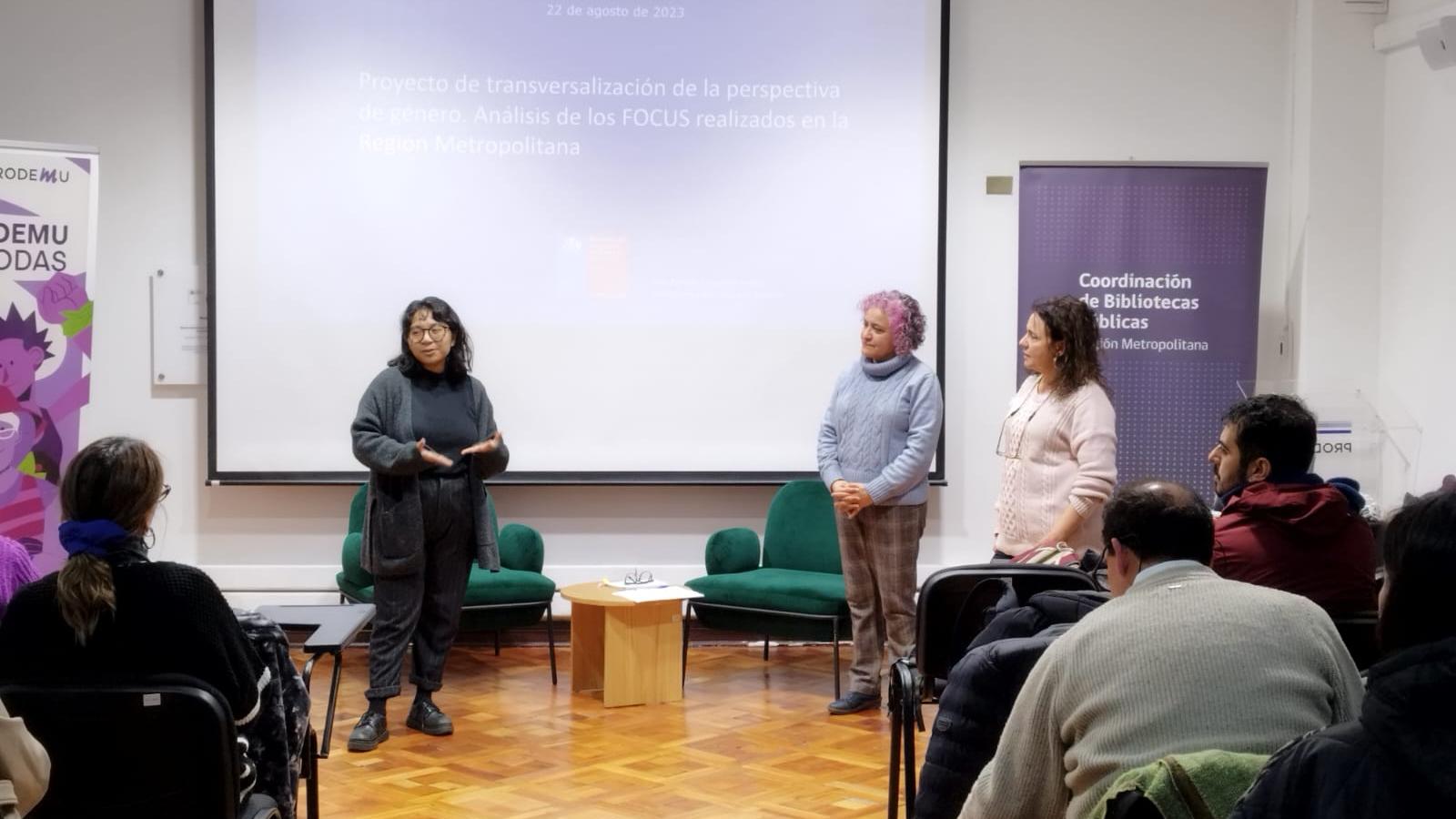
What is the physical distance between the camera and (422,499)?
15.9ft

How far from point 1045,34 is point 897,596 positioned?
2853 mm

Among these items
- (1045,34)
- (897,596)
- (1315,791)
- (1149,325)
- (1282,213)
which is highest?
(1045,34)

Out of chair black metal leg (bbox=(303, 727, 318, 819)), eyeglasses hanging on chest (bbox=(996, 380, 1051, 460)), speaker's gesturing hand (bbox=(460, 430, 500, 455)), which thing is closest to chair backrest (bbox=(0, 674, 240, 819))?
chair black metal leg (bbox=(303, 727, 318, 819))

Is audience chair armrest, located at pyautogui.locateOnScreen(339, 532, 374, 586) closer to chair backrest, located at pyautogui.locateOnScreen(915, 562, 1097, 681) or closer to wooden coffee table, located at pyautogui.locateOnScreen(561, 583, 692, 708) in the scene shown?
wooden coffee table, located at pyautogui.locateOnScreen(561, 583, 692, 708)

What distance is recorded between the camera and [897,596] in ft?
17.2

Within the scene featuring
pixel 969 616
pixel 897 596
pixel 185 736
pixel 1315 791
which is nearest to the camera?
pixel 1315 791

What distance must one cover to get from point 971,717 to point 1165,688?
59 centimetres

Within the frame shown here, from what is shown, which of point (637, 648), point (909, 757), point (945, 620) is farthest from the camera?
point (637, 648)

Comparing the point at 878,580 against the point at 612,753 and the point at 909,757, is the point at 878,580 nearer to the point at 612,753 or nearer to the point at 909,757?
the point at 612,753

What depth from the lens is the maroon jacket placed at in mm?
2984

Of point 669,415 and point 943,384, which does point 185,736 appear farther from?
point 943,384

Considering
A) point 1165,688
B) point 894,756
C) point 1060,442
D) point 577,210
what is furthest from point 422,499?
point 1165,688

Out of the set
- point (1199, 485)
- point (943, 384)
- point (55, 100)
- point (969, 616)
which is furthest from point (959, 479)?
point (55, 100)

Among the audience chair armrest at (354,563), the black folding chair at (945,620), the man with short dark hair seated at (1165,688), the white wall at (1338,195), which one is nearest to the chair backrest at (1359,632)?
the black folding chair at (945,620)
